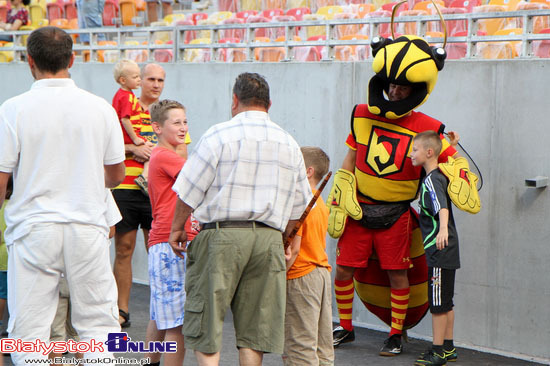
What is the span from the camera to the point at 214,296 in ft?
12.5

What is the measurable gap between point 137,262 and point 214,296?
4230mm

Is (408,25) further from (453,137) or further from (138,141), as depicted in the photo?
(138,141)

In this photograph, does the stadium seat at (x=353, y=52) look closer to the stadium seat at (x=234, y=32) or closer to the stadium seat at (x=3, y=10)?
the stadium seat at (x=234, y=32)

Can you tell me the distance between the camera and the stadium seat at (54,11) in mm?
16500

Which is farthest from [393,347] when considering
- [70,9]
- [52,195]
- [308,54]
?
[70,9]

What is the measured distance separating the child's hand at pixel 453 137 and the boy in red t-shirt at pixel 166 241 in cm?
196

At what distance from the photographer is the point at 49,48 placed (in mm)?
3605

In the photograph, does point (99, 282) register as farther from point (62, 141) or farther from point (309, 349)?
point (309, 349)

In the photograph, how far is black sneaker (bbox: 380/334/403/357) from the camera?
555 cm

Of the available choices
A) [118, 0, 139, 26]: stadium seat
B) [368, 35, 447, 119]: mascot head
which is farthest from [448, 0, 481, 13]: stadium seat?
[118, 0, 139, 26]: stadium seat

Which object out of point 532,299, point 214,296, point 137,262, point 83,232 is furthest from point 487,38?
point 137,262

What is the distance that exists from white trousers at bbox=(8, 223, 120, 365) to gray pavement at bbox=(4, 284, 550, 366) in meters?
1.61

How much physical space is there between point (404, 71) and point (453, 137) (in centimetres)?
61

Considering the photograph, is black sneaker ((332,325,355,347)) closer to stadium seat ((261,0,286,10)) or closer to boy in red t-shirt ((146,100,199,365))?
boy in red t-shirt ((146,100,199,365))
